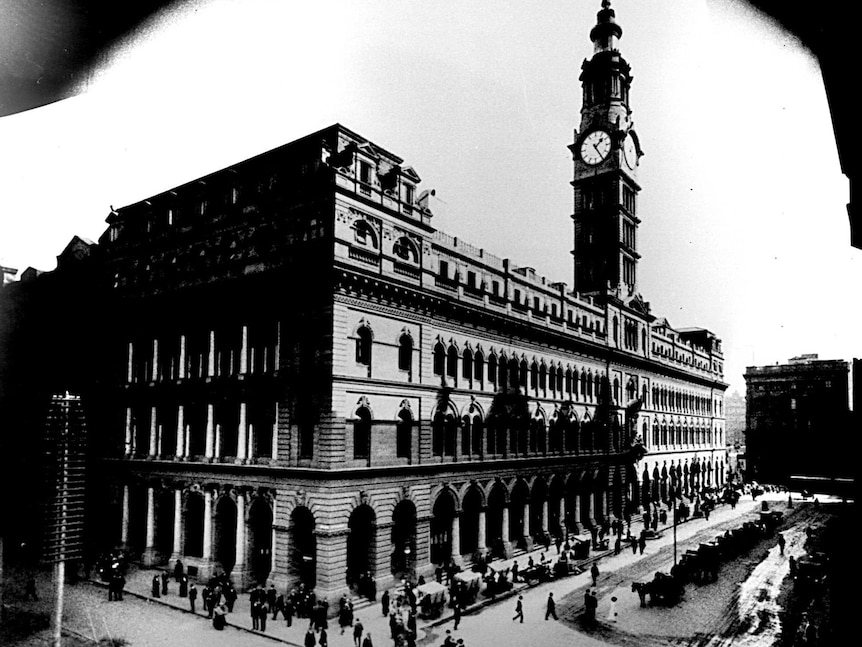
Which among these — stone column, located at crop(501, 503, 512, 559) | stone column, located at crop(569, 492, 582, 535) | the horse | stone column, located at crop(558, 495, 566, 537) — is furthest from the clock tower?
the horse

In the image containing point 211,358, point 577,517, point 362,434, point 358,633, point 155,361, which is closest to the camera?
point 358,633

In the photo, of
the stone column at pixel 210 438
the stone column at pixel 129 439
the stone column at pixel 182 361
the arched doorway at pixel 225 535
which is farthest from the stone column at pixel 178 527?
the stone column at pixel 182 361

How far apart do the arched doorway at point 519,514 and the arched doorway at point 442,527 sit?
20.4 feet

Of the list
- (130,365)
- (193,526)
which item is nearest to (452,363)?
(193,526)

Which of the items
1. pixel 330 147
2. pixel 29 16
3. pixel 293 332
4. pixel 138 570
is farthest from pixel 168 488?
pixel 29 16

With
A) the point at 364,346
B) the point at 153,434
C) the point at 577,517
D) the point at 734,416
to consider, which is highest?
the point at 364,346

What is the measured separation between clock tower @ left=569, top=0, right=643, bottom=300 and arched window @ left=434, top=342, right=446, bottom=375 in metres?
30.6

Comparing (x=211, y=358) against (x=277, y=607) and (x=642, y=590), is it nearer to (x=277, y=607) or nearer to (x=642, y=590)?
(x=277, y=607)

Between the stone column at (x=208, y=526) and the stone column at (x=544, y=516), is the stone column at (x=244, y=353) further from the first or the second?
the stone column at (x=544, y=516)

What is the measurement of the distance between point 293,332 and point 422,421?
7.73m

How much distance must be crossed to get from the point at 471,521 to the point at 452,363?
894 cm

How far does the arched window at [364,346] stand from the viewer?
28812mm

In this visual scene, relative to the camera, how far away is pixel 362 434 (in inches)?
1131

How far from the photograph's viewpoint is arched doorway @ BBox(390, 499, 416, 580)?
30453 millimetres
